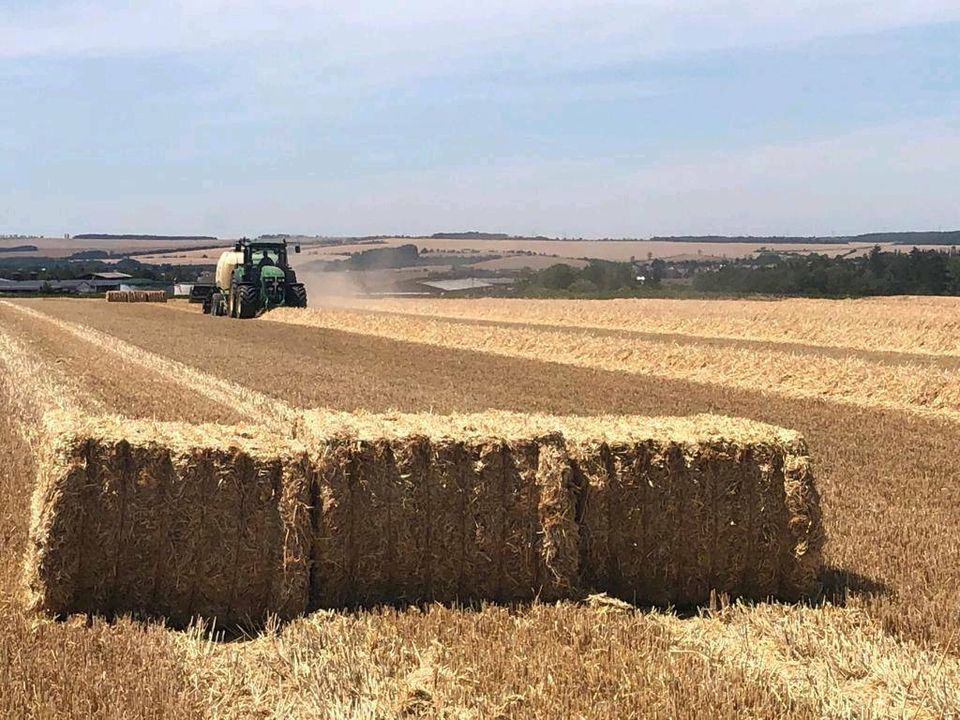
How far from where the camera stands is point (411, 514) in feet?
22.8

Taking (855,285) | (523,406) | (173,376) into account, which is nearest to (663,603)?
(523,406)

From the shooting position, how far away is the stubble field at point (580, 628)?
5.37 m

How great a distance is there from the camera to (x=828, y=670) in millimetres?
5809

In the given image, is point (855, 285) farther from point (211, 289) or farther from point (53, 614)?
point (53, 614)

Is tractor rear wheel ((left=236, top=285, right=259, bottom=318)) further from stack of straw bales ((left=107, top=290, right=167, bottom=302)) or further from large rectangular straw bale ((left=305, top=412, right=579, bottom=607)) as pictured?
large rectangular straw bale ((left=305, top=412, right=579, bottom=607))

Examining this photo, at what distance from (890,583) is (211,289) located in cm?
4901

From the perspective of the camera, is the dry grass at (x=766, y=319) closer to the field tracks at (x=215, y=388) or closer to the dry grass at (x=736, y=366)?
the dry grass at (x=736, y=366)

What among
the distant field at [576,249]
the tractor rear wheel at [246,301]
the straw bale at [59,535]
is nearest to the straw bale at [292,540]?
the straw bale at [59,535]

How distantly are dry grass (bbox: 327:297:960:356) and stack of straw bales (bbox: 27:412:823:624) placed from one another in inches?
955

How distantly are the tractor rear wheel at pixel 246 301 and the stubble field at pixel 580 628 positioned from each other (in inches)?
869

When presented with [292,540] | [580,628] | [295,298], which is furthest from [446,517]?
[295,298]

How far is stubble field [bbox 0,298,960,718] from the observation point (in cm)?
537

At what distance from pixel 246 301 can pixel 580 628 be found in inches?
1510

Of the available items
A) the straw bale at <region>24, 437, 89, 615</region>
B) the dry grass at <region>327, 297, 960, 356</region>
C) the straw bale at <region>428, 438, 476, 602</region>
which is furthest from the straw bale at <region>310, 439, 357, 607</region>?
the dry grass at <region>327, 297, 960, 356</region>
